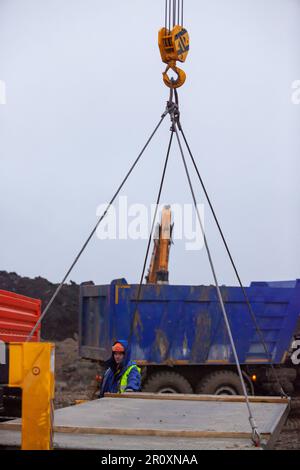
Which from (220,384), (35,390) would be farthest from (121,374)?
(220,384)

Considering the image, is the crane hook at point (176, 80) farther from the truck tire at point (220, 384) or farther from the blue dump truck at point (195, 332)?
the truck tire at point (220, 384)

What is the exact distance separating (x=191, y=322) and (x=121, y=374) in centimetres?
402

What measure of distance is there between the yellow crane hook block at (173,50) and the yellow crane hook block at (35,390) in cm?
339

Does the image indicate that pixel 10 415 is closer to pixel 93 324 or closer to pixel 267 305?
pixel 93 324

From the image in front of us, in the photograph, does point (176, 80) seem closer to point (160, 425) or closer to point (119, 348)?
point (119, 348)

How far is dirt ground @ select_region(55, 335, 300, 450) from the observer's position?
31.1ft

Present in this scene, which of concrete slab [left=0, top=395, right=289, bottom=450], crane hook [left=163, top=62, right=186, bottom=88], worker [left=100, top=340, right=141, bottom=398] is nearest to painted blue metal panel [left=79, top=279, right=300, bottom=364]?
worker [left=100, top=340, right=141, bottom=398]

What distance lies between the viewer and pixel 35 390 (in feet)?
→ 10.8

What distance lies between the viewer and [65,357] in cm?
1755

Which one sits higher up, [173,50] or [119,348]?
[173,50]

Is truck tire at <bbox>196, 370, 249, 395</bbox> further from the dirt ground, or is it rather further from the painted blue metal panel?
the dirt ground

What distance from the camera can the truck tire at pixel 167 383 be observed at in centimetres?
1018
